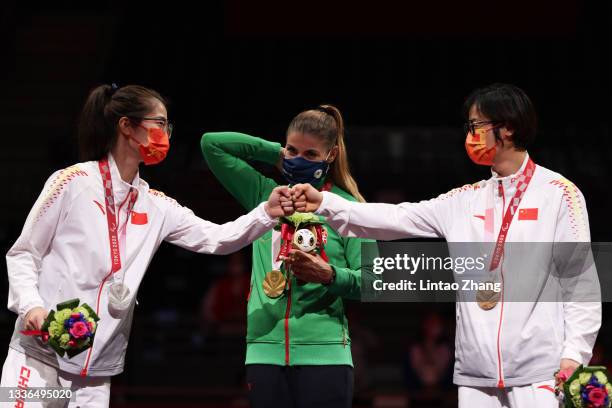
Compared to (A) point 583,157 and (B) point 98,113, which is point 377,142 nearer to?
(A) point 583,157

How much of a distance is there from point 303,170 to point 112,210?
802 mm

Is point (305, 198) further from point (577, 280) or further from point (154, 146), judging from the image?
point (577, 280)

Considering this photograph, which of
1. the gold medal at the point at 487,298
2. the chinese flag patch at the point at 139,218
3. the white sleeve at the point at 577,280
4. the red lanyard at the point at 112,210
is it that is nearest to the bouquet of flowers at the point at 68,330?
the red lanyard at the point at 112,210

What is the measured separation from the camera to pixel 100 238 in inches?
150

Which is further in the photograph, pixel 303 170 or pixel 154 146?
pixel 303 170

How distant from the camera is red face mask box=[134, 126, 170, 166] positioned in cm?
399

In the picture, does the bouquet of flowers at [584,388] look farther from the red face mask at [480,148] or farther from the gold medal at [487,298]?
the red face mask at [480,148]

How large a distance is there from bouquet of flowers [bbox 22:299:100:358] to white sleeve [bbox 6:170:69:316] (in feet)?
0.34

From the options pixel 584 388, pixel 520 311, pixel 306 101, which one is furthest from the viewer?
pixel 306 101

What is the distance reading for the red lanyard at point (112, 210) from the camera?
12.5 ft

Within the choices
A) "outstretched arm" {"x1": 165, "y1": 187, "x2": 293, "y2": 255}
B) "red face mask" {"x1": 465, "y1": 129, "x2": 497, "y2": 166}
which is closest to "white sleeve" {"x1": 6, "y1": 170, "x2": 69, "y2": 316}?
"outstretched arm" {"x1": 165, "y1": 187, "x2": 293, "y2": 255}

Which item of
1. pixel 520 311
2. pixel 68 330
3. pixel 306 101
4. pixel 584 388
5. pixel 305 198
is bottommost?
pixel 584 388

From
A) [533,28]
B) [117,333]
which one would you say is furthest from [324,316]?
[533,28]

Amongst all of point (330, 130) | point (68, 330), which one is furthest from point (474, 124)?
point (68, 330)
